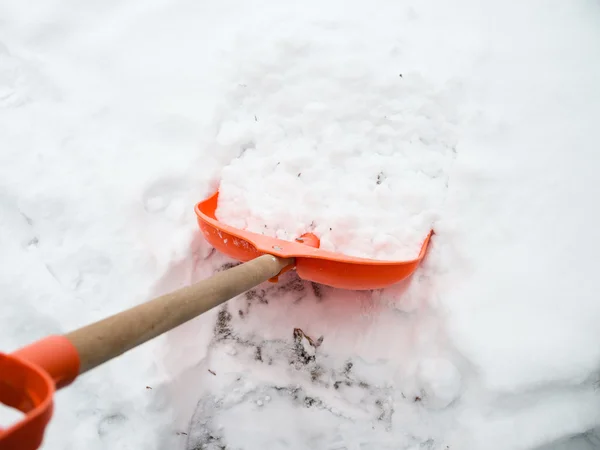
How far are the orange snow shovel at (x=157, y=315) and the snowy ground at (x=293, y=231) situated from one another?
→ 0.60ft

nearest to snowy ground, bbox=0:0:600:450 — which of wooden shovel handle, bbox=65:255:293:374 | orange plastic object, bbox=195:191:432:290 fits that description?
orange plastic object, bbox=195:191:432:290

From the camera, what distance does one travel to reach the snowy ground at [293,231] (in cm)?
117

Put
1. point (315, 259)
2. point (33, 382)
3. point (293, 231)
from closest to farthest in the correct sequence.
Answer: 1. point (33, 382)
2. point (315, 259)
3. point (293, 231)

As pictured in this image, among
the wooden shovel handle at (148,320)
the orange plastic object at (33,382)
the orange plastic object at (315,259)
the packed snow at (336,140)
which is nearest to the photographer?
the orange plastic object at (33,382)

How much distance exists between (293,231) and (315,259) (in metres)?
0.20

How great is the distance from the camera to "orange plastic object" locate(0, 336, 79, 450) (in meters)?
0.42

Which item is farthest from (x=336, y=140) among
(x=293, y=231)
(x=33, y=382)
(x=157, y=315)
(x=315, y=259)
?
(x=33, y=382)

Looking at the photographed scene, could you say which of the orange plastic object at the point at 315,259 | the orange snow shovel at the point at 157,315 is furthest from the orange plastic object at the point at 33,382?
the orange plastic object at the point at 315,259

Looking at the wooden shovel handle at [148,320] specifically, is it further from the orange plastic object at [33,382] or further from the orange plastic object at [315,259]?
the orange plastic object at [315,259]

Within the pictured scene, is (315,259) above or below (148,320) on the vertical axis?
below

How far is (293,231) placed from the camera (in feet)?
4.27

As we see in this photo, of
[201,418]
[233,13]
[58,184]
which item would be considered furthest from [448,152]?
[58,184]

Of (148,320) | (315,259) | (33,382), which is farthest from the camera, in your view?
(315,259)

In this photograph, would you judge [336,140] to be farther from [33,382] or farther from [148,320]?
[33,382]
